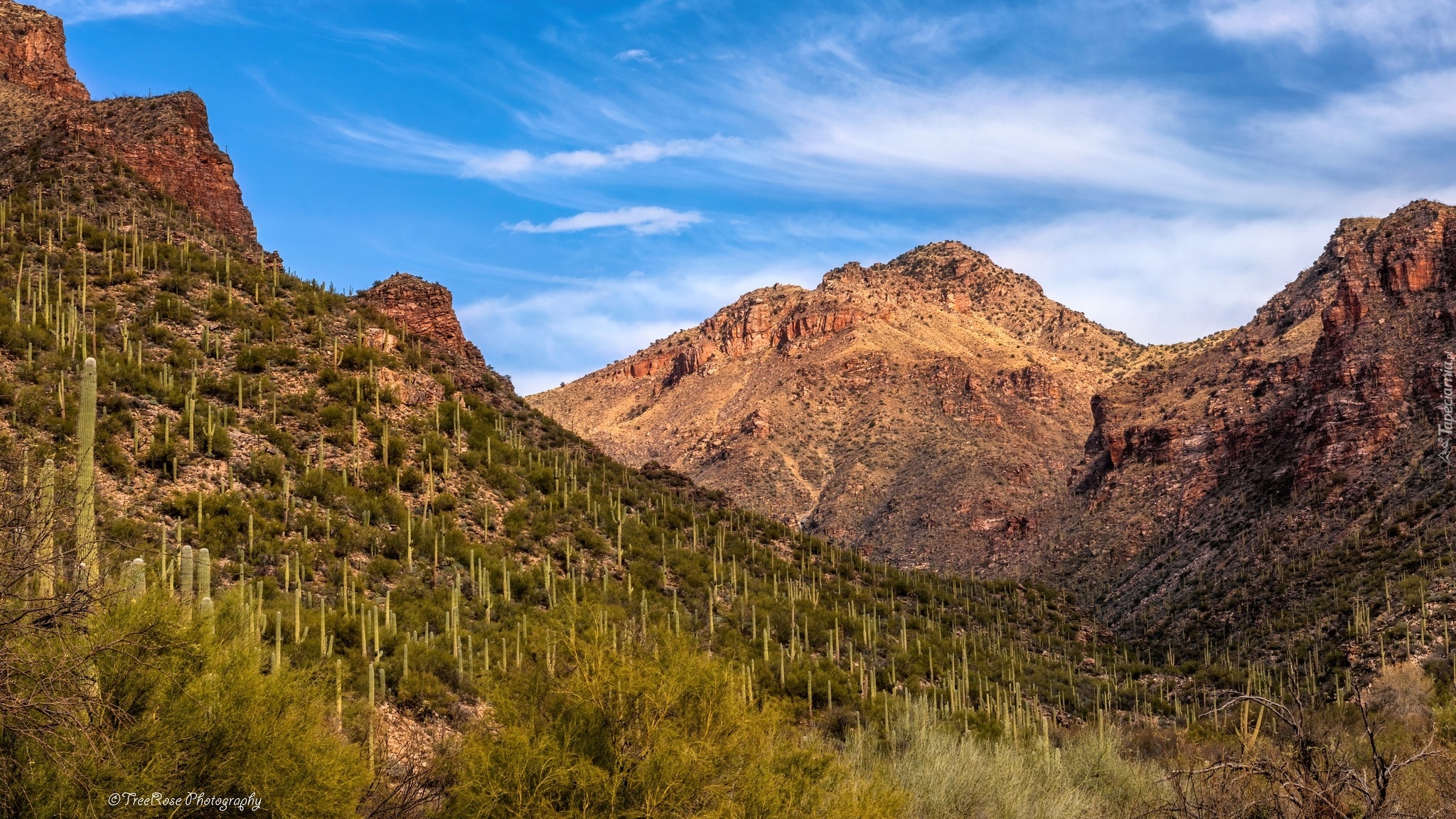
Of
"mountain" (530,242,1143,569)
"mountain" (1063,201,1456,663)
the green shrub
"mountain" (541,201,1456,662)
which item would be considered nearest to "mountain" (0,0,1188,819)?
the green shrub

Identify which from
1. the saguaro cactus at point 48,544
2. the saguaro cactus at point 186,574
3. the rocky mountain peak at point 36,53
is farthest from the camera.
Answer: the rocky mountain peak at point 36,53

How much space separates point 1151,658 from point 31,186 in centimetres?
3999

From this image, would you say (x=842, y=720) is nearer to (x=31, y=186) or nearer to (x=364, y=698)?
(x=364, y=698)

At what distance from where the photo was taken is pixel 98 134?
4366 centimetres

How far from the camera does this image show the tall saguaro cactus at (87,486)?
9.96 metres

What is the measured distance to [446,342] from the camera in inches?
1844

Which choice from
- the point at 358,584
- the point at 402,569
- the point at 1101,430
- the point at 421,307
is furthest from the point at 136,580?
the point at 1101,430

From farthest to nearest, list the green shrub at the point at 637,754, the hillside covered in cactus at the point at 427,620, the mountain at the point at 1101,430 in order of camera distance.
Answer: the mountain at the point at 1101,430 < the green shrub at the point at 637,754 < the hillside covered in cactus at the point at 427,620

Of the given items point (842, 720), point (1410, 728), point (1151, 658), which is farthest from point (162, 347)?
point (1151, 658)

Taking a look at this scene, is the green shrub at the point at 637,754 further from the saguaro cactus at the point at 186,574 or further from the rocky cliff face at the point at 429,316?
the rocky cliff face at the point at 429,316

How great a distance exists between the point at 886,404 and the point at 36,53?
61.1 meters

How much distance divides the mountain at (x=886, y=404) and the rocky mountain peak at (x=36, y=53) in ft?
93.7

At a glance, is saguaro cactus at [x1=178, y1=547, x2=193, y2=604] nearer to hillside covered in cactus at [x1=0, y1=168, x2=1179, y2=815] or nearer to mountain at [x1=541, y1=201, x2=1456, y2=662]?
hillside covered in cactus at [x1=0, y1=168, x2=1179, y2=815]

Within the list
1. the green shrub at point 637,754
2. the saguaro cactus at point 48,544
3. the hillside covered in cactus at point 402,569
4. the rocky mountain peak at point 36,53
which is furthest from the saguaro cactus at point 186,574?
the rocky mountain peak at point 36,53
